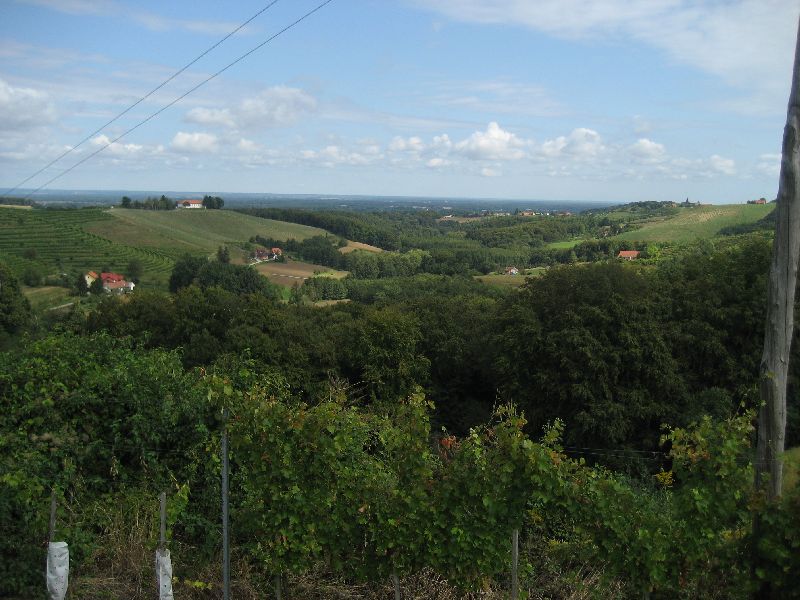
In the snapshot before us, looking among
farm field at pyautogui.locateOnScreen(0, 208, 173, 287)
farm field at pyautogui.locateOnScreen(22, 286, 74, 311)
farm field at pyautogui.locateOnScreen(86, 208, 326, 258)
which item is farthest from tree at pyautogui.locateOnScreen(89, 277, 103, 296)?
farm field at pyautogui.locateOnScreen(86, 208, 326, 258)

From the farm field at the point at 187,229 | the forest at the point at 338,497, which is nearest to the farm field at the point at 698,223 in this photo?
the farm field at the point at 187,229

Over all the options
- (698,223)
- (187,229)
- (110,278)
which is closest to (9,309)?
(110,278)

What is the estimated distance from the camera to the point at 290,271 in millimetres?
73750

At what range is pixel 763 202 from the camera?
313ft

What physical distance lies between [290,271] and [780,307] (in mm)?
71091

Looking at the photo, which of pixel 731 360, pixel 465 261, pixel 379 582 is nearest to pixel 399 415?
pixel 379 582

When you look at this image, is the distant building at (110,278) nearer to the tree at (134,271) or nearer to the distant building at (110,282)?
the distant building at (110,282)

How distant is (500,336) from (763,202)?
9209 centimetres

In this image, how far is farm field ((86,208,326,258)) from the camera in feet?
244

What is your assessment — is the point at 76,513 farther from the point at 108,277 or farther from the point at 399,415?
the point at 108,277

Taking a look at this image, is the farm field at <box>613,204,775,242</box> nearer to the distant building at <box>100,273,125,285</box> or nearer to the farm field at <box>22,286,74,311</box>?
the distant building at <box>100,273,125,285</box>

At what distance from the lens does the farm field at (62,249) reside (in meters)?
53.0

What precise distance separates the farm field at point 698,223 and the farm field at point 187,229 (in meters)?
51.9

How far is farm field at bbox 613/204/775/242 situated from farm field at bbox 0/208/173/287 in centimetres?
5748
